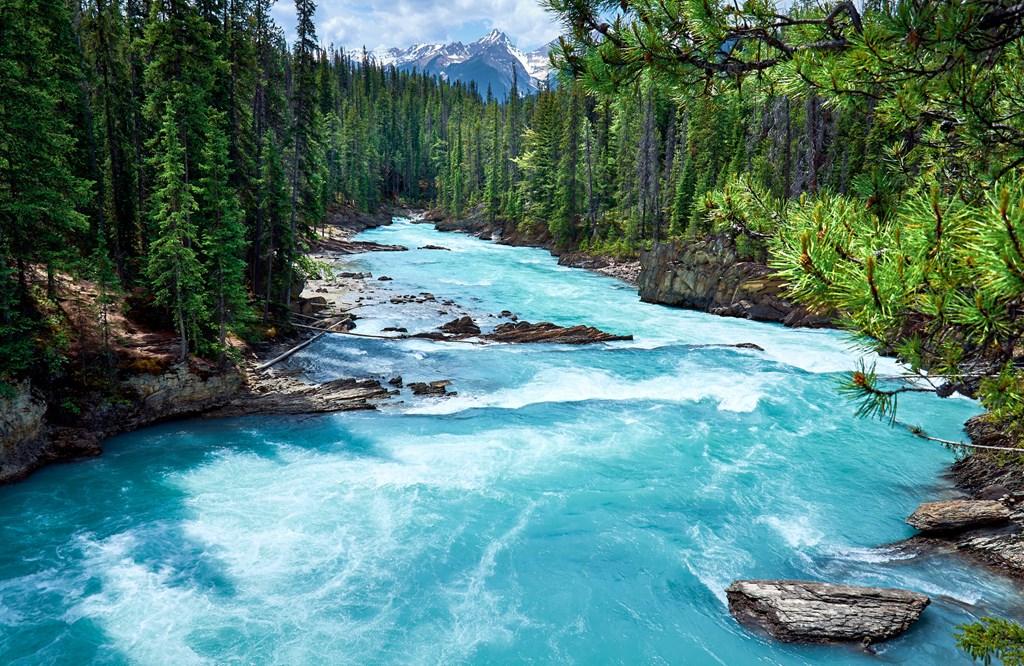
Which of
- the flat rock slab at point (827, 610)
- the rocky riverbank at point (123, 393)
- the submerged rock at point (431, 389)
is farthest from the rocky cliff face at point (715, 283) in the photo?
the flat rock slab at point (827, 610)

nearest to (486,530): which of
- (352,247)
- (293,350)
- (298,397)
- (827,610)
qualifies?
(827,610)

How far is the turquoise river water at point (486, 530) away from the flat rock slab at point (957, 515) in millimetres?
568

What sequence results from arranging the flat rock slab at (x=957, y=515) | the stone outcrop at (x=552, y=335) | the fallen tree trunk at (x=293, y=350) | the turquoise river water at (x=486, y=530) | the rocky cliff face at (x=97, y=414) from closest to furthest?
the turquoise river water at (x=486, y=530), the flat rock slab at (x=957, y=515), the rocky cliff face at (x=97, y=414), the fallen tree trunk at (x=293, y=350), the stone outcrop at (x=552, y=335)

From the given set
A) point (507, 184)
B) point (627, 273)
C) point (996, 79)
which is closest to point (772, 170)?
point (627, 273)

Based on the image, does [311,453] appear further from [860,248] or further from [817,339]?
[817,339]

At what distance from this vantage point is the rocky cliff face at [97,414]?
14.2 meters

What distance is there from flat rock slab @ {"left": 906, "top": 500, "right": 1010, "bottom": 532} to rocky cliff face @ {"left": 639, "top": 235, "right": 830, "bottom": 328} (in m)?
19.3

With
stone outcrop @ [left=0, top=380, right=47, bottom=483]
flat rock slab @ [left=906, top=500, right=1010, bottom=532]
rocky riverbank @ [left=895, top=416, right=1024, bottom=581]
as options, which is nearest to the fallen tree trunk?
stone outcrop @ [left=0, top=380, right=47, bottom=483]

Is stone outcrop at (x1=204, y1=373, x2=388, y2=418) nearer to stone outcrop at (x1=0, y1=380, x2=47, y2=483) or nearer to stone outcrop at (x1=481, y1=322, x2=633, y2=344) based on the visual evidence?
stone outcrop at (x1=0, y1=380, x2=47, y2=483)

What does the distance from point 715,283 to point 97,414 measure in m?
32.0

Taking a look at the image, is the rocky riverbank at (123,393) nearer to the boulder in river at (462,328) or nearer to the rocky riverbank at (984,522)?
the boulder in river at (462,328)

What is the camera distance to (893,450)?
16656mm

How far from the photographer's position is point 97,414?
648 inches

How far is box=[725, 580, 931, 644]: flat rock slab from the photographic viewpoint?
9.47 meters
